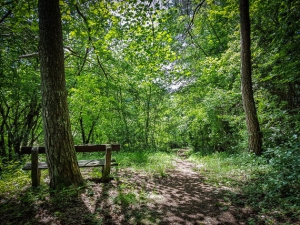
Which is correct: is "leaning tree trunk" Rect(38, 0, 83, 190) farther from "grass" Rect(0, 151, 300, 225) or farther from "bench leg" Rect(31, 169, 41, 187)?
"bench leg" Rect(31, 169, 41, 187)

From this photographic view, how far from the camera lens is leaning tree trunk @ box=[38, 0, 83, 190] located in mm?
3535

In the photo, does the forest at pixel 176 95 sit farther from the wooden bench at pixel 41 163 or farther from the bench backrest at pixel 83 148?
the bench backrest at pixel 83 148

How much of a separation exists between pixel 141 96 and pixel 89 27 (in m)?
7.62

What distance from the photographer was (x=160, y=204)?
3.56m

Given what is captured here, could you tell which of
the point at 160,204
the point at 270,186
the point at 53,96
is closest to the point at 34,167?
the point at 53,96

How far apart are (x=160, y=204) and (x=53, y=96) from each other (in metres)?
3.32

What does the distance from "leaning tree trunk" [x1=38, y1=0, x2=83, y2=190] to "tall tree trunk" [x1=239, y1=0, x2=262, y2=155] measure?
606 cm

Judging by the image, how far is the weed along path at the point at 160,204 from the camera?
295 cm

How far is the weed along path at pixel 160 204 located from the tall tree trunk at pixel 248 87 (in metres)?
2.61

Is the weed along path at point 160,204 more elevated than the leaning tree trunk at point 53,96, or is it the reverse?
the leaning tree trunk at point 53,96

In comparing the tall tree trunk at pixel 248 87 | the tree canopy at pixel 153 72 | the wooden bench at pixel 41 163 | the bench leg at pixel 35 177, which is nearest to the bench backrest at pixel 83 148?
the wooden bench at pixel 41 163

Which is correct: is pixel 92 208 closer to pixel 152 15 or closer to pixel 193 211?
pixel 193 211

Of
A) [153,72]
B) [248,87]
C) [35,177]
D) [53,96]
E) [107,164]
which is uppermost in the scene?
[153,72]

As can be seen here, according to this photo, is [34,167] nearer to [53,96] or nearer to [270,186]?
[53,96]
